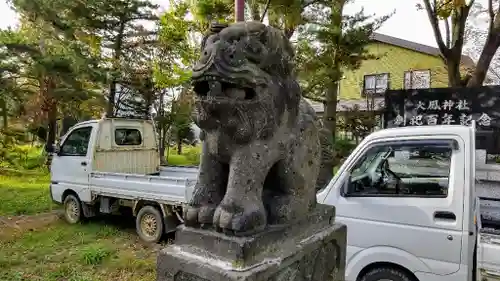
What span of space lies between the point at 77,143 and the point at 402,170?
228 inches

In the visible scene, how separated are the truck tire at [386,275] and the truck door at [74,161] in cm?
509

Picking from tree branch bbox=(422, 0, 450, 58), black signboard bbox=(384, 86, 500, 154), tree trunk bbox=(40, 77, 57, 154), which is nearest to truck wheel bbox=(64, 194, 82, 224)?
black signboard bbox=(384, 86, 500, 154)

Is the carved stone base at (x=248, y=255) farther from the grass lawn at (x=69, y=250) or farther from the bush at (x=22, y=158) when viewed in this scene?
the bush at (x=22, y=158)

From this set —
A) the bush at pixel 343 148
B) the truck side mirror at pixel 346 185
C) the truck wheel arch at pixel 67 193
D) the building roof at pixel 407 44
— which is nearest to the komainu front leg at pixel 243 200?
the truck side mirror at pixel 346 185

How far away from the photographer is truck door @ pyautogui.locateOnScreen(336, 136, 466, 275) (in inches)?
115

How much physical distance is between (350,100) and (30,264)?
1479 cm

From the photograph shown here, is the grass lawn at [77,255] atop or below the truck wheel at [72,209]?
below

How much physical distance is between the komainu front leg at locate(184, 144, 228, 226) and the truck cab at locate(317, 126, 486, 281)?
176 cm

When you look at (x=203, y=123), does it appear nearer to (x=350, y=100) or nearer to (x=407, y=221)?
(x=407, y=221)

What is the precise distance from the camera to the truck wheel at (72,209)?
687 cm

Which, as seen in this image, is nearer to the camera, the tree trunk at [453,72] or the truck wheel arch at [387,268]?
the truck wheel arch at [387,268]

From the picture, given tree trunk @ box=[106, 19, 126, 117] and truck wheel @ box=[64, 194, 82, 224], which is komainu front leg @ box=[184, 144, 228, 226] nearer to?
truck wheel @ box=[64, 194, 82, 224]

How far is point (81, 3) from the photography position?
11.6 metres

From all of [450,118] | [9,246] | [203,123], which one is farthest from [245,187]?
[9,246]
